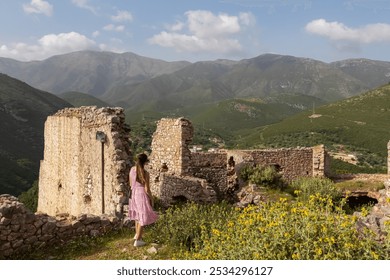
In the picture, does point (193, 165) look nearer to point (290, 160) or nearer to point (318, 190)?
point (318, 190)

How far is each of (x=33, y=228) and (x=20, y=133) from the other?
7651cm

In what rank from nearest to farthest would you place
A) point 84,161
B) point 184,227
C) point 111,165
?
1. point 184,227
2. point 111,165
3. point 84,161

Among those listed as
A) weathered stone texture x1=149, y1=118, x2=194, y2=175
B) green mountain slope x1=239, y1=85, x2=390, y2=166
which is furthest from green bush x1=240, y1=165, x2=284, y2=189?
green mountain slope x1=239, y1=85, x2=390, y2=166

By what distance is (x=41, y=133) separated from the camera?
8094cm

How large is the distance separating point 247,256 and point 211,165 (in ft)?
41.9

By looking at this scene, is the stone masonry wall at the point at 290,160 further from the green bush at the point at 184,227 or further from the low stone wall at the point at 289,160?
the green bush at the point at 184,227

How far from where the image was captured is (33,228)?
8297mm

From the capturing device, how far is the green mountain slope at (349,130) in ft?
197

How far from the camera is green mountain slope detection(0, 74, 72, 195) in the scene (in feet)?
173

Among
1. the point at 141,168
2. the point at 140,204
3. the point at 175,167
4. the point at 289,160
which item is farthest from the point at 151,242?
the point at 289,160

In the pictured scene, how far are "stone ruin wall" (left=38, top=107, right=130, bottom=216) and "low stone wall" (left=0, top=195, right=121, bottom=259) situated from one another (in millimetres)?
1288

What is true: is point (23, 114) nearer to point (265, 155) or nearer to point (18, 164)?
point (18, 164)

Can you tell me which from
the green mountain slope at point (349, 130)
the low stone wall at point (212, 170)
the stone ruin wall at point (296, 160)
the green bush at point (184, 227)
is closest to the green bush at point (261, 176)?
the low stone wall at point (212, 170)
